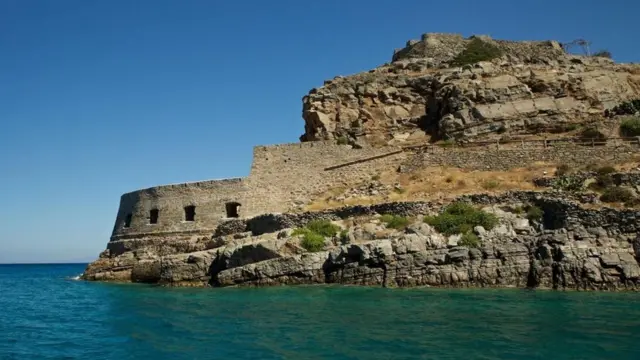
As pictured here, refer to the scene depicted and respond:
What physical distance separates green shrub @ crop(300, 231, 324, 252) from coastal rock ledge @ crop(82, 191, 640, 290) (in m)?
0.09

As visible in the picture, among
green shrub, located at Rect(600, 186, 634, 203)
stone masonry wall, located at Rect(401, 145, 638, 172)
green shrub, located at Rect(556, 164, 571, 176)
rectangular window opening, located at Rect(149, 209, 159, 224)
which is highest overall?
stone masonry wall, located at Rect(401, 145, 638, 172)

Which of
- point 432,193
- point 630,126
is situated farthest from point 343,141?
point 630,126

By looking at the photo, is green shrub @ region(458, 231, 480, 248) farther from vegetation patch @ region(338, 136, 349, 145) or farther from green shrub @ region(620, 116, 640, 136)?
green shrub @ region(620, 116, 640, 136)

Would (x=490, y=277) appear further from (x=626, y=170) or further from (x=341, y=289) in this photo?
(x=626, y=170)

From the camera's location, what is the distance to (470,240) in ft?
65.2

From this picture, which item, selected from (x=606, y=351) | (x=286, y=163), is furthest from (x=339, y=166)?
(x=606, y=351)

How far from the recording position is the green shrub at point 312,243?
21734 mm

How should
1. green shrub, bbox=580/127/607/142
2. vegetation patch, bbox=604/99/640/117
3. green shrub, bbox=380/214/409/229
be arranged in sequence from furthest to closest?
vegetation patch, bbox=604/99/640/117 → green shrub, bbox=580/127/607/142 → green shrub, bbox=380/214/409/229

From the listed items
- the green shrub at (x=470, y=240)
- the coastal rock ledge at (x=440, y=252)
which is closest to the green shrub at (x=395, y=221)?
the coastal rock ledge at (x=440, y=252)

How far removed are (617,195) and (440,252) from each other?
7.47 metres

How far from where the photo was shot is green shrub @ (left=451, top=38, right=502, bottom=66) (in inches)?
1479

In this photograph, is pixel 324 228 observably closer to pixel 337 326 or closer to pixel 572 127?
pixel 337 326

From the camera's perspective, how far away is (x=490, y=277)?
741 inches

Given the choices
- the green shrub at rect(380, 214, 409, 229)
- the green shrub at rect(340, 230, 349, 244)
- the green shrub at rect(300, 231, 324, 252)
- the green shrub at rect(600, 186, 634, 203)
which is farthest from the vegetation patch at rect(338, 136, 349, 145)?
the green shrub at rect(600, 186, 634, 203)
